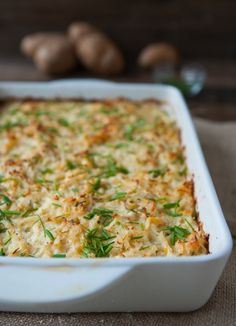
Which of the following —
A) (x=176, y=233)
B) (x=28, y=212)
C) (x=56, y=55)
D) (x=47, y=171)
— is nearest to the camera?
(x=176, y=233)

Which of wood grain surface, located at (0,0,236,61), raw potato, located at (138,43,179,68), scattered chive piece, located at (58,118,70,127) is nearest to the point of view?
scattered chive piece, located at (58,118,70,127)

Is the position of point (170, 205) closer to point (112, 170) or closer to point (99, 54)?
point (112, 170)

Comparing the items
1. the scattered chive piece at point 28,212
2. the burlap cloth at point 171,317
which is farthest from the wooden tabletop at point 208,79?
the scattered chive piece at point 28,212

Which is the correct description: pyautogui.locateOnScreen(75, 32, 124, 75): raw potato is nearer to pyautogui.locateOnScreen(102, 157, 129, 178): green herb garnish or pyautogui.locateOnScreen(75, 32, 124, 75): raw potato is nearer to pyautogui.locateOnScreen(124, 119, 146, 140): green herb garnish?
pyautogui.locateOnScreen(124, 119, 146, 140): green herb garnish

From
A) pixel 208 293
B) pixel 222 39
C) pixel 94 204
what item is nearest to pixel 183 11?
pixel 222 39

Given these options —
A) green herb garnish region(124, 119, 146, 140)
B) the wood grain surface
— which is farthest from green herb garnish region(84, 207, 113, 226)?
the wood grain surface

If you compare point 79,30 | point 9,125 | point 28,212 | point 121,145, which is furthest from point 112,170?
point 79,30
